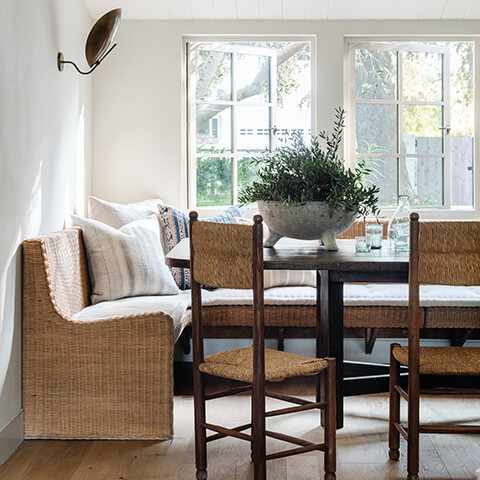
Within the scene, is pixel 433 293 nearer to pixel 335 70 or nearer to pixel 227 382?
pixel 227 382

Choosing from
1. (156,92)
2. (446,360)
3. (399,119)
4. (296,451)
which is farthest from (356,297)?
(156,92)

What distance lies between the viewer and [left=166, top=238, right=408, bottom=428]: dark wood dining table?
2.18 m

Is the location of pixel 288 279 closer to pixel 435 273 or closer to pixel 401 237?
pixel 401 237

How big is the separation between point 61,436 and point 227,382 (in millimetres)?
1051

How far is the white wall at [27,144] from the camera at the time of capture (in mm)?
2447

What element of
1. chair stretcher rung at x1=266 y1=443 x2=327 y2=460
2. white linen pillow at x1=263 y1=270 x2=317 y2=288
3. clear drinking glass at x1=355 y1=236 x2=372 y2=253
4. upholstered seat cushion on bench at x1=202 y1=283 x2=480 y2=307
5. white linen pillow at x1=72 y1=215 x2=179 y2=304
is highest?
clear drinking glass at x1=355 y1=236 x2=372 y2=253

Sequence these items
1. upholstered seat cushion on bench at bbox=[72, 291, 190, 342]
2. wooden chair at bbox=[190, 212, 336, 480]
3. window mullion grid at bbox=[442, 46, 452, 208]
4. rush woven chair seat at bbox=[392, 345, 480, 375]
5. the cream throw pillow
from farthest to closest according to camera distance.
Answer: window mullion grid at bbox=[442, 46, 452, 208], the cream throw pillow, upholstered seat cushion on bench at bbox=[72, 291, 190, 342], rush woven chair seat at bbox=[392, 345, 480, 375], wooden chair at bbox=[190, 212, 336, 480]

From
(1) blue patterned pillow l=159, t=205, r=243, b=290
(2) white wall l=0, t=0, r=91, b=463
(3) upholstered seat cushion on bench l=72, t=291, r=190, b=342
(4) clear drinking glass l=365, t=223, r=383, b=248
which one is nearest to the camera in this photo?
(2) white wall l=0, t=0, r=91, b=463

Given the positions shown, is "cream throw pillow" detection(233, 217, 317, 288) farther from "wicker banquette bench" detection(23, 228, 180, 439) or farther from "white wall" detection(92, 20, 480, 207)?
"wicker banquette bench" detection(23, 228, 180, 439)

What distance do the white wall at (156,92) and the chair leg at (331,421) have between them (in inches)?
89.0

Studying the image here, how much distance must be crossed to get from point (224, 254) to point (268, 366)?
0.42 m

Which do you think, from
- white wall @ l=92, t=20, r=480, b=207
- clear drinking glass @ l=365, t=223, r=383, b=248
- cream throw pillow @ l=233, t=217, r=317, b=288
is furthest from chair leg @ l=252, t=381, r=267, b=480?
white wall @ l=92, t=20, r=480, b=207

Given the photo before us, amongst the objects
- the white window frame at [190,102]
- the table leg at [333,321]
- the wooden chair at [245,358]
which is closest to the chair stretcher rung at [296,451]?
the wooden chair at [245,358]

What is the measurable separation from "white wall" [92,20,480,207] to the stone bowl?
5.98 ft
